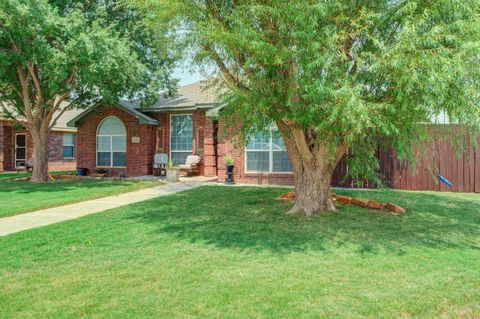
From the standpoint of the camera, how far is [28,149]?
23656 millimetres

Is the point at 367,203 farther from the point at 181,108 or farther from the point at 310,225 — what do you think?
the point at 181,108

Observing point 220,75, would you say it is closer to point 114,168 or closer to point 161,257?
point 161,257

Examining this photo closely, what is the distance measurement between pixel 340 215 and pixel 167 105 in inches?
461

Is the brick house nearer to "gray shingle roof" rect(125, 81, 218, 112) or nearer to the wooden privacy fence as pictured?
"gray shingle roof" rect(125, 81, 218, 112)

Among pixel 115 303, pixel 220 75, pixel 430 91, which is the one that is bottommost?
pixel 115 303

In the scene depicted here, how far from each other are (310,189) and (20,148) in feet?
71.8

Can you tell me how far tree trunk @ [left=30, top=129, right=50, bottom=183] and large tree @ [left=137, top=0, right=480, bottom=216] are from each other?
11458 mm

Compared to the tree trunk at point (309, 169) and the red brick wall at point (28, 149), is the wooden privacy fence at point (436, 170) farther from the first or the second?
the red brick wall at point (28, 149)

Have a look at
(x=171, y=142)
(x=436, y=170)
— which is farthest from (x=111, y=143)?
(x=436, y=170)

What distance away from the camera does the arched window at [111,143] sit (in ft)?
59.4

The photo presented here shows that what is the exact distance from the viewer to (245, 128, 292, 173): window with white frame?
1405 cm

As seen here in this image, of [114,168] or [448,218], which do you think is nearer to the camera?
[448,218]

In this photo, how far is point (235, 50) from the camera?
6.05 meters

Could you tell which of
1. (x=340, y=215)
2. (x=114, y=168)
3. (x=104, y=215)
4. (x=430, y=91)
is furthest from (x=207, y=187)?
A: (x=430, y=91)
